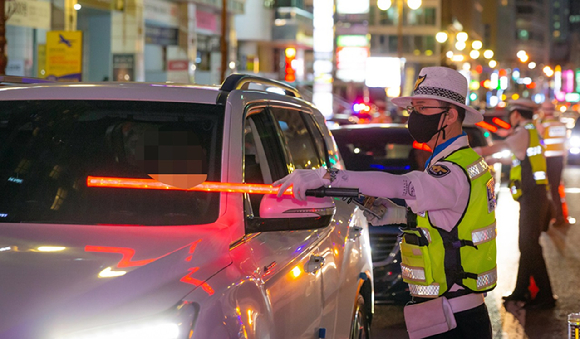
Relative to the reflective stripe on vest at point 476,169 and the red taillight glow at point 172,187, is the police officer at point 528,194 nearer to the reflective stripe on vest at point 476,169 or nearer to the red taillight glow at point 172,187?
the reflective stripe on vest at point 476,169

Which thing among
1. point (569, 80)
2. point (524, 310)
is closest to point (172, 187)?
point (524, 310)

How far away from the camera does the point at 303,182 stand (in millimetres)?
3344

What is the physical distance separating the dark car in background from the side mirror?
15.2 ft

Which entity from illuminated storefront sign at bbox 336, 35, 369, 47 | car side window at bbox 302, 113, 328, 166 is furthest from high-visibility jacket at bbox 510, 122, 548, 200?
illuminated storefront sign at bbox 336, 35, 369, 47

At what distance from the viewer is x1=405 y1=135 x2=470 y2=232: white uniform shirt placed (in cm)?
368

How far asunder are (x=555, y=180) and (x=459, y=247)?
500 inches

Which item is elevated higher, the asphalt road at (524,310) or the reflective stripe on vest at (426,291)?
the reflective stripe on vest at (426,291)

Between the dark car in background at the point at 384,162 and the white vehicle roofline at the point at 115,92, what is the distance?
4.27 m

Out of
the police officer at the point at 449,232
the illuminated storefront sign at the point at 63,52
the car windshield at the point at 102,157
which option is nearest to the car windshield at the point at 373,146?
the car windshield at the point at 102,157

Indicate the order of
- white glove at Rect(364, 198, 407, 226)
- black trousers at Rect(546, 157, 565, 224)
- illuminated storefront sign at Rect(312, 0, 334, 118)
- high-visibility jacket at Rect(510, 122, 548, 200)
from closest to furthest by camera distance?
white glove at Rect(364, 198, 407, 226)
high-visibility jacket at Rect(510, 122, 548, 200)
black trousers at Rect(546, 157, 565, 224)
illuminated storefront sign at Rect(312, 0, 334, 118)

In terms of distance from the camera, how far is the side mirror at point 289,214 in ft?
12.0

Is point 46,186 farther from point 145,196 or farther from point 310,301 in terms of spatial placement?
point 310,301

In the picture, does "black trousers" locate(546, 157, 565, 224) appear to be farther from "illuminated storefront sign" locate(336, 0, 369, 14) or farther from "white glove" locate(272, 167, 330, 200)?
"illuminated storefront sign" locate(336, 0, 369, 14)

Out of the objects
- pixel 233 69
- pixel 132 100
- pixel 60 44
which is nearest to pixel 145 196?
pixel 132 100
